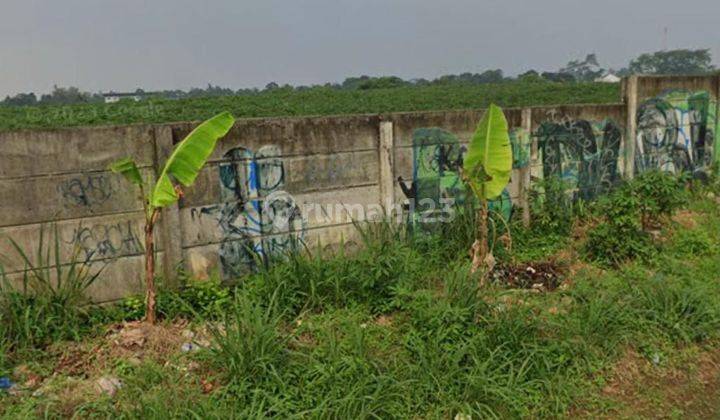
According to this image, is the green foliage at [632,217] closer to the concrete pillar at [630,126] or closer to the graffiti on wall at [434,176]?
the concrete pillar at [630,126]

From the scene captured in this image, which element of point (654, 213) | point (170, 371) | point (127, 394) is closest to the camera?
point (127, 394)

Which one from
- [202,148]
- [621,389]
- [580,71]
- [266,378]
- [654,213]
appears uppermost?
[580,71]

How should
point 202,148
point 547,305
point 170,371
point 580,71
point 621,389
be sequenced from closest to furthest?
point 170,371 → point 621,389 → point 202,148 → point 547,305 → point 580,71

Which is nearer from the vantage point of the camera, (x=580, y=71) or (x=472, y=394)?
(x=472, y=394)

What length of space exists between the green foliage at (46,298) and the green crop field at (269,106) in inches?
501

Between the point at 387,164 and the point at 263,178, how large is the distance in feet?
4.55

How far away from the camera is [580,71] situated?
122 m

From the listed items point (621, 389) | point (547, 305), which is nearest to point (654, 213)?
point (547, 305)

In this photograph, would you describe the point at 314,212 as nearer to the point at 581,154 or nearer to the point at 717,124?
the point at 581,154

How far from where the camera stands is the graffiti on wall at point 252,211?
514 cm

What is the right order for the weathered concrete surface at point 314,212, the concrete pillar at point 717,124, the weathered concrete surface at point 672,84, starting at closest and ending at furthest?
the weathered concrete surface at point 314,212, the weathered concrete surface at point 672,84, the concrete pillar at point 717,124

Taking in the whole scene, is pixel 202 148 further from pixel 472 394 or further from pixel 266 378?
pixel 472 394

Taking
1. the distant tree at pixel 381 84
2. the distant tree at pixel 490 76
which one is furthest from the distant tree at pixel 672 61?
the distant tree at pixel 381 84

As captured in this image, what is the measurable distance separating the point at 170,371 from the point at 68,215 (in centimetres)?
159
